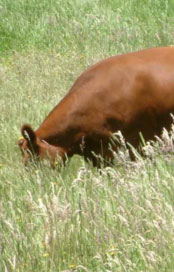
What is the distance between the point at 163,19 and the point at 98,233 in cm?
739

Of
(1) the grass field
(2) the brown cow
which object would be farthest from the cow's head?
(1) the grass field

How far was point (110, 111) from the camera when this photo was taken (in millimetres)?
5781

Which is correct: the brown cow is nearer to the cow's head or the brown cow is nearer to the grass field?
the cow's head

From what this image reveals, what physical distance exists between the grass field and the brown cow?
0.78 feet

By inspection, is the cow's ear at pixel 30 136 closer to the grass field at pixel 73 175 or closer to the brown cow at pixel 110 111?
the brown cow at pixel 110 111

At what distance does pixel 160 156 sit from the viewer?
15.5 ft

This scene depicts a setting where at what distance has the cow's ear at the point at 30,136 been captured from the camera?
572 cm

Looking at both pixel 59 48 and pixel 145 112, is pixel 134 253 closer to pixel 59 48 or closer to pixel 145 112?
pixel 145 112

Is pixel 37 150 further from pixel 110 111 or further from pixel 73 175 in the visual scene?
pixel 110 111

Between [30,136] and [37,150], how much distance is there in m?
0.15

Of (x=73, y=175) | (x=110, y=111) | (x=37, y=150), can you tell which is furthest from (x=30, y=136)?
(x=110, y=111)

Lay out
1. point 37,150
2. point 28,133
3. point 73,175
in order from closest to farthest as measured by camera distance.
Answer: point 73,175 → point 28,133 → point 37,150

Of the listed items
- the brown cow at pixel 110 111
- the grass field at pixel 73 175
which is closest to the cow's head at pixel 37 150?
the brown cow at pixel 110 111

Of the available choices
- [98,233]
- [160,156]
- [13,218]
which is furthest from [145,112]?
[98,233]
